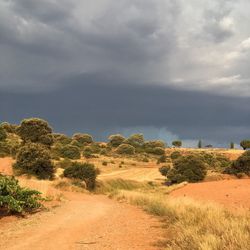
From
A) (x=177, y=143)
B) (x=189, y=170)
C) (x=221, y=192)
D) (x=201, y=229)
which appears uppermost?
(x=177, y=143)

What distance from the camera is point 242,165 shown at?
1902 inches

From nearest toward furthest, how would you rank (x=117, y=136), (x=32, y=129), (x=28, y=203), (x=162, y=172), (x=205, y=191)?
(x=28, y=203), (x=205, y=191), (x=162, y=172), (x=32, y=129), (x=117, y=136)

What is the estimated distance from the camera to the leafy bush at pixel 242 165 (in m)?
47.2

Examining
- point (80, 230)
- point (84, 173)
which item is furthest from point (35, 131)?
point (80, 230)

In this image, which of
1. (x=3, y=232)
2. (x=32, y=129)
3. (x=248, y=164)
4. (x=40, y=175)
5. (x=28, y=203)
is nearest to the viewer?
(x=3, y=232)

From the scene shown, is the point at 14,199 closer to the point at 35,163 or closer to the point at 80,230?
the point at 80,230

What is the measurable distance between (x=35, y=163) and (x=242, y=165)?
2273 centimetres

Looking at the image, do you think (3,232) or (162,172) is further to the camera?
(162,172)

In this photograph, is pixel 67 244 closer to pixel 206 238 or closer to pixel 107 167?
pixel 206 238

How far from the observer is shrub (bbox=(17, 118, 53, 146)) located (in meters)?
66.0

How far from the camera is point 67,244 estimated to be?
39.0 feet

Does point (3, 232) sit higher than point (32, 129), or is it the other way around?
point (32, 129)

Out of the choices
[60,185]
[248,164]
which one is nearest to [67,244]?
[60,185]

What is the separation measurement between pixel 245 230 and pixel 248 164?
37.4 meters
